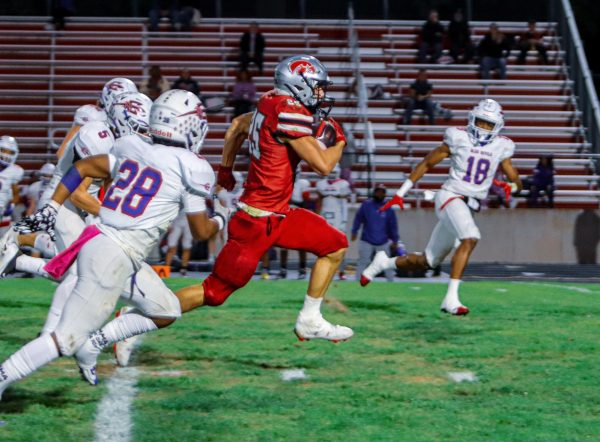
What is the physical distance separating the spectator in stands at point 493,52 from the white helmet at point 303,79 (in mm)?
15864

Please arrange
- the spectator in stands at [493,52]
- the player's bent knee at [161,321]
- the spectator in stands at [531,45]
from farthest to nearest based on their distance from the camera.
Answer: the spectator in stands at [531,45], the spectator in stands at [493,52], the player's bent knee at [161,321]

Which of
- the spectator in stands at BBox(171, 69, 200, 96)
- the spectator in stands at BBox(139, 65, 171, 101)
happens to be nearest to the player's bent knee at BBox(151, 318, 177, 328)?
the spectator in stands at BBox(139, 65, 171, 101)

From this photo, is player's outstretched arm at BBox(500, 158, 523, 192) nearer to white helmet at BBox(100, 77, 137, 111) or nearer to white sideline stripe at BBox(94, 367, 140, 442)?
white helmet at BBox(100, 77, 137, 111)

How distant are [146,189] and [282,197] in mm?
1519

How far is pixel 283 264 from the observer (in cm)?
1614

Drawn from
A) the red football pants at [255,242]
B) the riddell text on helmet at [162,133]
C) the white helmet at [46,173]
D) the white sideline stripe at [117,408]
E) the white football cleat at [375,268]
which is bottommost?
the white football cleat at [375,268]

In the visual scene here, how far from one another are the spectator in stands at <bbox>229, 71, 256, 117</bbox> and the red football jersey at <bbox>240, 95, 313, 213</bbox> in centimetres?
1305

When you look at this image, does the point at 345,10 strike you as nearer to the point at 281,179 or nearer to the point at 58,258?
the point at 281,179

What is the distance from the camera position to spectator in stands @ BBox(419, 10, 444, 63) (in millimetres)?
22203

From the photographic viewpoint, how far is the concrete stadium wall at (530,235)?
19844mm

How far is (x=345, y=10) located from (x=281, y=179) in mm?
17277

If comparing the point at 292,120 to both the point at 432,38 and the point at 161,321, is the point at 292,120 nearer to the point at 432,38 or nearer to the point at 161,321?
the point at 161,321

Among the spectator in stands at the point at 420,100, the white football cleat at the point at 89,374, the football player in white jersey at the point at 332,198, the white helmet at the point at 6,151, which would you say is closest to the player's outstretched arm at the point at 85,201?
the white football cleat at the point at 89,374

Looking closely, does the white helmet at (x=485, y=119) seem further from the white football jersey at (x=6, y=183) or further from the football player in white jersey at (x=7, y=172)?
the white football jersey at (x=6, y=183)
